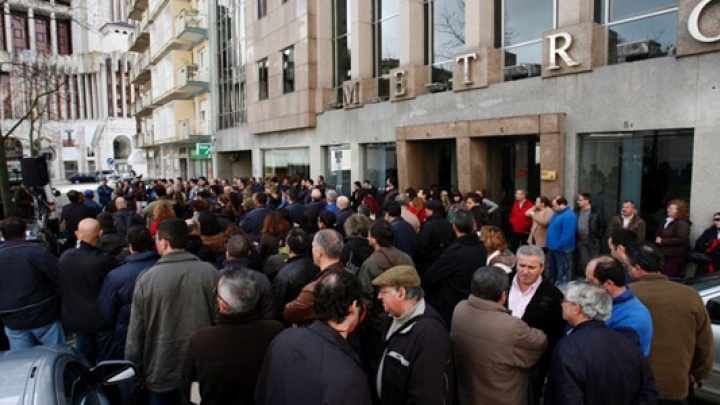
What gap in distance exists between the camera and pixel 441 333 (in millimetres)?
2744

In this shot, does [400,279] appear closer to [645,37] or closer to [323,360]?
[323,360]

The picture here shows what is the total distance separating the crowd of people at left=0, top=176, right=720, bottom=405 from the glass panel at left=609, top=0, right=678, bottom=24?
256 inches

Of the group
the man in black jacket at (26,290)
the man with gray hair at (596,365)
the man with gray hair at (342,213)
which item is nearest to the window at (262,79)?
the man with gray hair at (342,213)

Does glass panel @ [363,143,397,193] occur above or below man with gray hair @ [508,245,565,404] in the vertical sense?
above

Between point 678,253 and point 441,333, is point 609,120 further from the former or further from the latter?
point 441,333

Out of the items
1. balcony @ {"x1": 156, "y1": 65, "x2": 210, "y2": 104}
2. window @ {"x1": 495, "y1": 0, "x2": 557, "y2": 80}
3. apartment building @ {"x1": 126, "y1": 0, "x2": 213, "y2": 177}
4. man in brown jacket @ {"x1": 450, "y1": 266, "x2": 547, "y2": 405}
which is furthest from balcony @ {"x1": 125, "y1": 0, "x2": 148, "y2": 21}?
man in brown jacket @ {"x1": 450, "y1": 266, "x2": 547, "y2": 405}

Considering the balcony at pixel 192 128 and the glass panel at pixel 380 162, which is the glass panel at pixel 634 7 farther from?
the balcony at pixel 192 128

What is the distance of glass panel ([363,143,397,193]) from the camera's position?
1498 centimetres

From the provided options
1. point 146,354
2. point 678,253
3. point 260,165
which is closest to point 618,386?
point 146,354

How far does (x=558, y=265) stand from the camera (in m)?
8.73

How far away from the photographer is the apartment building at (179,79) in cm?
2747

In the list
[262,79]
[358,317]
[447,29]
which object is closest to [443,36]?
[447,29]

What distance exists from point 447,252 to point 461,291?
41cm

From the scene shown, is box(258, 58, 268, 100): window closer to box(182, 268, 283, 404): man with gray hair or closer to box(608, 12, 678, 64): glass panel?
box(608, 12, 678, 64): glass panel
